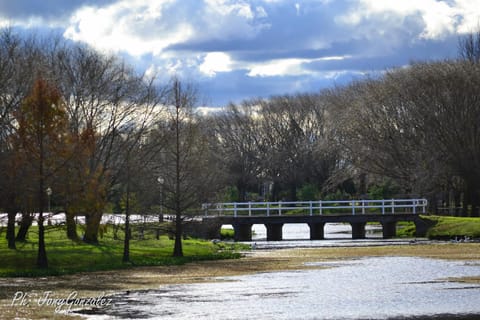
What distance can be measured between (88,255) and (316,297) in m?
19.3

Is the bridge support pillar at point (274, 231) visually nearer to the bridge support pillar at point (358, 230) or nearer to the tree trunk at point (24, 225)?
the bridge support pillar at point (358, 230)

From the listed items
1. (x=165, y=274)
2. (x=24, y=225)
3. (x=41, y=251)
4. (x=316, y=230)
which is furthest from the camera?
(x=316, y=230)

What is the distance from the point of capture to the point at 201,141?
68812 mm

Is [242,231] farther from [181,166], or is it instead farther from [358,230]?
[181,166]

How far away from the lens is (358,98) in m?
101

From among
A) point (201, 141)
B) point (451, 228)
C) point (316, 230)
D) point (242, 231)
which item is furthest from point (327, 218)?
point (201, 141)

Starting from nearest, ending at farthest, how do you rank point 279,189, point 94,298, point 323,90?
1. point 94,298
2. point 279,189
3. point 323,90

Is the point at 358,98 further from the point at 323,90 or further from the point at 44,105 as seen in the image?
the point at 44,105

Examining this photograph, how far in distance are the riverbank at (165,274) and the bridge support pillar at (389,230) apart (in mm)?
16890

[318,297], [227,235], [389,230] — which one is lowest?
[318,297]

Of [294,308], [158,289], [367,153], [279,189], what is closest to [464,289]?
[294,308]

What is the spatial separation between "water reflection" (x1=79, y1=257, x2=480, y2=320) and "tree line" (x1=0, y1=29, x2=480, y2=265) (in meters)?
11.3

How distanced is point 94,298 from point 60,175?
14.5 metres

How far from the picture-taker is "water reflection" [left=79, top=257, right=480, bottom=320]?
28906 mm
